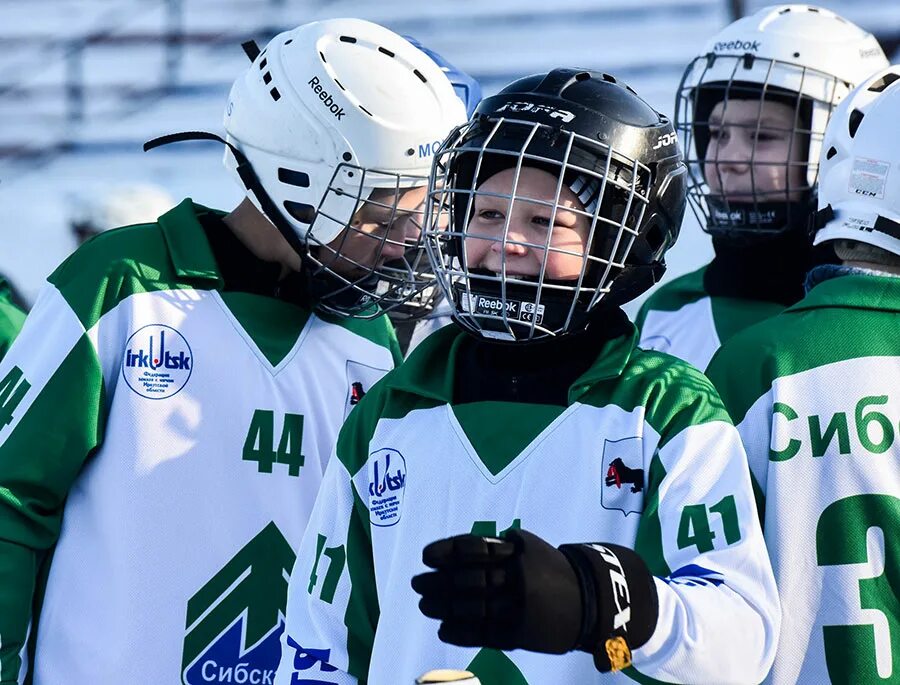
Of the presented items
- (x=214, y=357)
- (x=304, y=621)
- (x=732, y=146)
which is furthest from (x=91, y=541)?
(x=732, y=146)

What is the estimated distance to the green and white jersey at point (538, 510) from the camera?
149 cm

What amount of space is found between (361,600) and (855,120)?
1.14 meters

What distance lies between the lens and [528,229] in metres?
1.85

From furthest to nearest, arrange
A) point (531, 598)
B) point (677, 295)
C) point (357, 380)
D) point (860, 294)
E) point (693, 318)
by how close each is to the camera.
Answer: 1. point (677, 295)
2. point (693, 318)
3. point (357, 380)
4. point (860, 294)
5. point (531, 598)

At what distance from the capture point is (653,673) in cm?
144

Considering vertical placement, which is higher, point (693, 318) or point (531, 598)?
point (693, 318)

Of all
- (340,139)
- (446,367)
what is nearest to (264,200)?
(340,139)

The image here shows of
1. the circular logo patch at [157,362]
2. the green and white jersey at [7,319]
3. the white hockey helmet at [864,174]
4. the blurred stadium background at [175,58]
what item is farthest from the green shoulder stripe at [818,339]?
the blurred stadium background at [175,58]

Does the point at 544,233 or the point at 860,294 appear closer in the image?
the point at 544,233

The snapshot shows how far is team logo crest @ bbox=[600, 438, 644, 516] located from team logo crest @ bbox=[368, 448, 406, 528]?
0.28 meters

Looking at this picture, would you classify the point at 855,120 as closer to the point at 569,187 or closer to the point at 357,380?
the point at 569,187

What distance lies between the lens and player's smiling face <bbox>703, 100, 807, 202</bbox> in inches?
118

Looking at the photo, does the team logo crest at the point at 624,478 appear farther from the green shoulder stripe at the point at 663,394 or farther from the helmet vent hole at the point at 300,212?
the helmet vent hole at the point at 300,212

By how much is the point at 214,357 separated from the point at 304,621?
588 millimetres
